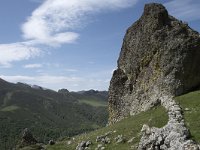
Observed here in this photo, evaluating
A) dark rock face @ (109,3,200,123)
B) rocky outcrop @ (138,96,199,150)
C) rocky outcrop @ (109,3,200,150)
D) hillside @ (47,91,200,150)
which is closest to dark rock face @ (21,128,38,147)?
rocky outcrop @ (109,3,200,150)

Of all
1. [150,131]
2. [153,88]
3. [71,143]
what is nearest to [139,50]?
[153,88]

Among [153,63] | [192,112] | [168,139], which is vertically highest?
[153,63]

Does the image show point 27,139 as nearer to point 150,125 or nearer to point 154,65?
point 154,65

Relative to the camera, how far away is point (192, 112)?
135ft

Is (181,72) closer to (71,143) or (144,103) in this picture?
(144,103)

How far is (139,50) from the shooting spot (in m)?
67.4

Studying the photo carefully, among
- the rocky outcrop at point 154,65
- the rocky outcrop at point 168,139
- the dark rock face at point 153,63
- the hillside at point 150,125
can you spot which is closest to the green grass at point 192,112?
the hillside at point 150,125

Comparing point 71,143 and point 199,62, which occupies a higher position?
point 199,62

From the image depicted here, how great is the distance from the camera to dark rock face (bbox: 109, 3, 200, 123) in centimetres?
5703

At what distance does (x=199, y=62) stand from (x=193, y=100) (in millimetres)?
13206

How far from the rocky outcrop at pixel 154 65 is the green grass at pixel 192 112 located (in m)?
1.36

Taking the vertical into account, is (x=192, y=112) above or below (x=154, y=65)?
below

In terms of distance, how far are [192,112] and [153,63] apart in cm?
2137

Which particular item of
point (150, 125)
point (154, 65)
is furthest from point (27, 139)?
point (150, 125)
